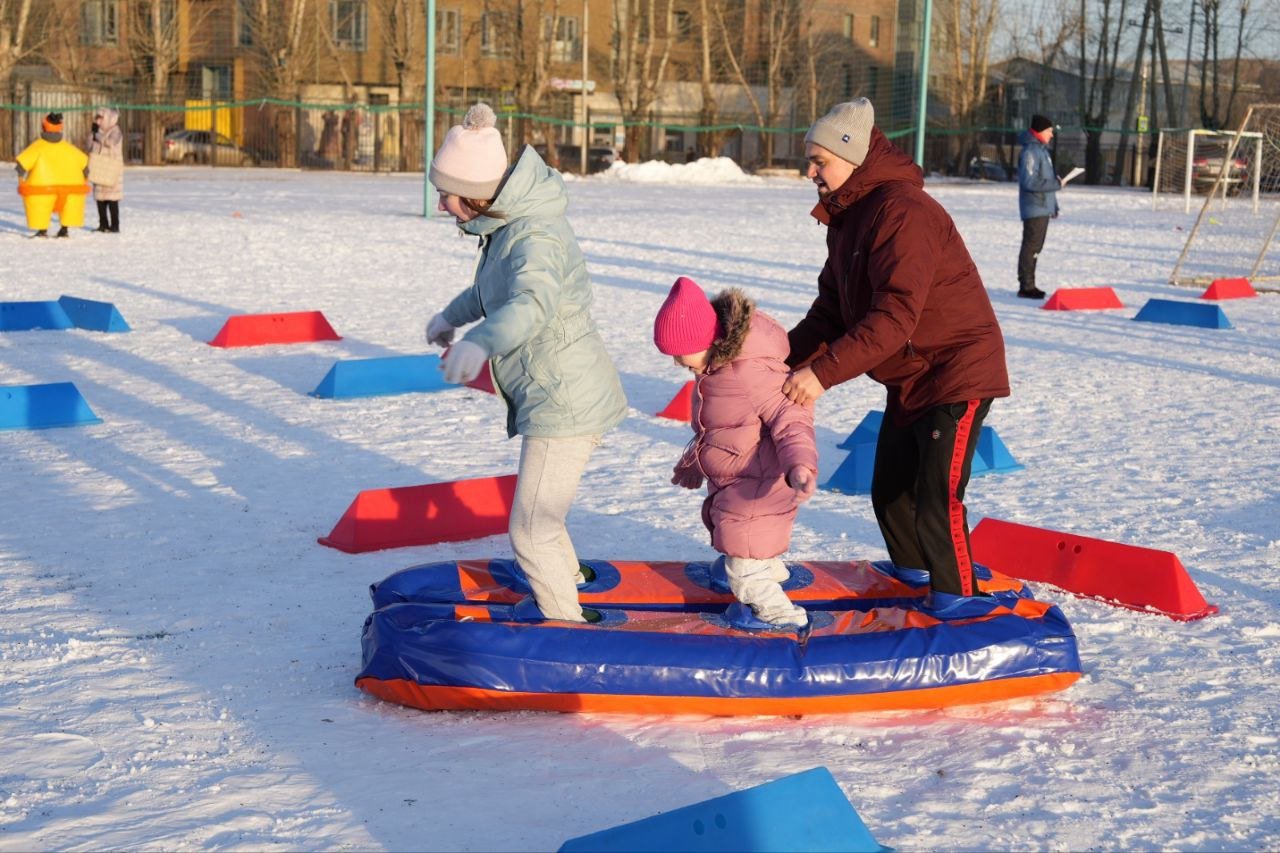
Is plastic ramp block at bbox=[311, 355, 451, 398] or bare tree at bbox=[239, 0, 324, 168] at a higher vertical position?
bare tree at bbox=[239, 0, 324, 168]

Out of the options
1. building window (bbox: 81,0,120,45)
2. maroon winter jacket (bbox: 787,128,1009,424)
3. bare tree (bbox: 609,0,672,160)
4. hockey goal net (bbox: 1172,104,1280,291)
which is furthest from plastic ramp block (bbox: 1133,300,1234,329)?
building window (bbox: 81,0,120,45)

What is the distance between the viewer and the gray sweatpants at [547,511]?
4.39 metres

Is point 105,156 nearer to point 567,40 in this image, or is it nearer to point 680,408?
point 680,408

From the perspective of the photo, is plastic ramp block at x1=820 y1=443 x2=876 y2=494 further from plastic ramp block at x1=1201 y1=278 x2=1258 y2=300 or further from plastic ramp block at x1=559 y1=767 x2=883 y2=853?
plastic ramp block at x1=1201 y1=278 x2=1258 y2=300

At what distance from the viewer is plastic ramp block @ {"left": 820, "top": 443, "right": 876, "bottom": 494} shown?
22.8 feet

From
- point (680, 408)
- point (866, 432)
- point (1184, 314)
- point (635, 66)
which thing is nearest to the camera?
point (866, 432)

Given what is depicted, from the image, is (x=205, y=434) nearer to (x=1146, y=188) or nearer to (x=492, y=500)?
(x=492, y=500)

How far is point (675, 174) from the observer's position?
140 feet

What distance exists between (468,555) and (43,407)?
3.40 m

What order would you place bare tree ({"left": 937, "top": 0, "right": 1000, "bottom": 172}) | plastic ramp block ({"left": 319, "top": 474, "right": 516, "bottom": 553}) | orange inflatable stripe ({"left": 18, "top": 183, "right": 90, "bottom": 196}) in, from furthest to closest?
bare tree ({"left": 937, "top": 0, "right": 1000, "bottom": 172}) → orange inflatable stripe ({"left": 18, "top": 183, "right": 90, "bottom": 196}) → plastic ramp block ({"left": 319, "top": 474, "right": 516, "bottom": 553})

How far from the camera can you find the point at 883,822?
11.6ft

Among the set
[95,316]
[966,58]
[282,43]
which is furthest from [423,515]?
[966,58]

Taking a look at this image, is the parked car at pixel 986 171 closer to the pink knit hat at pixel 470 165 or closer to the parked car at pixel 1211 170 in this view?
the parked car at pixel 1211 170

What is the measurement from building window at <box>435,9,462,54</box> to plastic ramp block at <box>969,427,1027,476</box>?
49696 millimetres
